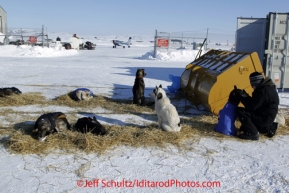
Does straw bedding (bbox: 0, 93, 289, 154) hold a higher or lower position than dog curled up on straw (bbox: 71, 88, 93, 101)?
lower

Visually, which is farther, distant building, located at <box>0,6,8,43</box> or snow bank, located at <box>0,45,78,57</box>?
distant building, located at <box>0,6,8,43</box>

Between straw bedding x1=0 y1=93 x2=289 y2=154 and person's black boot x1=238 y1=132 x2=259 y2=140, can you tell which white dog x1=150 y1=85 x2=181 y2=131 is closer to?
straw bedding x1=0 y1=93 x2=289 y2=154

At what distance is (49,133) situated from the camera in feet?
15.1

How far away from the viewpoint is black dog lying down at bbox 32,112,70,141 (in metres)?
4.49

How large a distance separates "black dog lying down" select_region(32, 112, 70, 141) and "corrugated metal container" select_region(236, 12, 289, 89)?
6614mm

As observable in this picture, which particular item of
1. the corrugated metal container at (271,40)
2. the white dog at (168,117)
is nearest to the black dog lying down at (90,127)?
the white dog at (168,117)

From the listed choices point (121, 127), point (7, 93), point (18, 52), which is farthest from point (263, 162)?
point (18, 52)

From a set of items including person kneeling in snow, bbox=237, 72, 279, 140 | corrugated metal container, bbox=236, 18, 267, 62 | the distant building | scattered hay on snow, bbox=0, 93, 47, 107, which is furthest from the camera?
the distant building

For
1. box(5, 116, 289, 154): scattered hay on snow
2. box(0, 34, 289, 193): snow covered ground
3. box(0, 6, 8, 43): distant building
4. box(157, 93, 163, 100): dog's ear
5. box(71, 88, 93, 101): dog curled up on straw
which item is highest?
box(0, 6, 8, 43): distant building

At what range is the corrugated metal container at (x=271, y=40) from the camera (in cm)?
847

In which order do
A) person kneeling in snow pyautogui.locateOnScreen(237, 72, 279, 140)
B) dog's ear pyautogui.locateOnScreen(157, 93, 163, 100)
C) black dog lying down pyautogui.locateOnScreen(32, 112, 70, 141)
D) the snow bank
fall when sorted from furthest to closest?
1. the snow bank
2. dog's ear pyautogui.locateOnScreen(157, 93, 163, 100)
3. person kneeling in snow pyautogui.locateOnScreen(237, 72, 279, 140)
4. black dog lying down pyautogui.locateOnScreen(32, 112, 70, 141)

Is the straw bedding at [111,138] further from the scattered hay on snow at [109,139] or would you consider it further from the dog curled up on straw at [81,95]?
the dog curled up on straw at [81,95]

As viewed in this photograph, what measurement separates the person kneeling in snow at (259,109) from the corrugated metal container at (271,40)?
169 inches

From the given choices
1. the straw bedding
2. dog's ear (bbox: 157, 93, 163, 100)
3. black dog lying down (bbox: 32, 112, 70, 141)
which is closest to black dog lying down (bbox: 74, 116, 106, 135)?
the straw bedding
